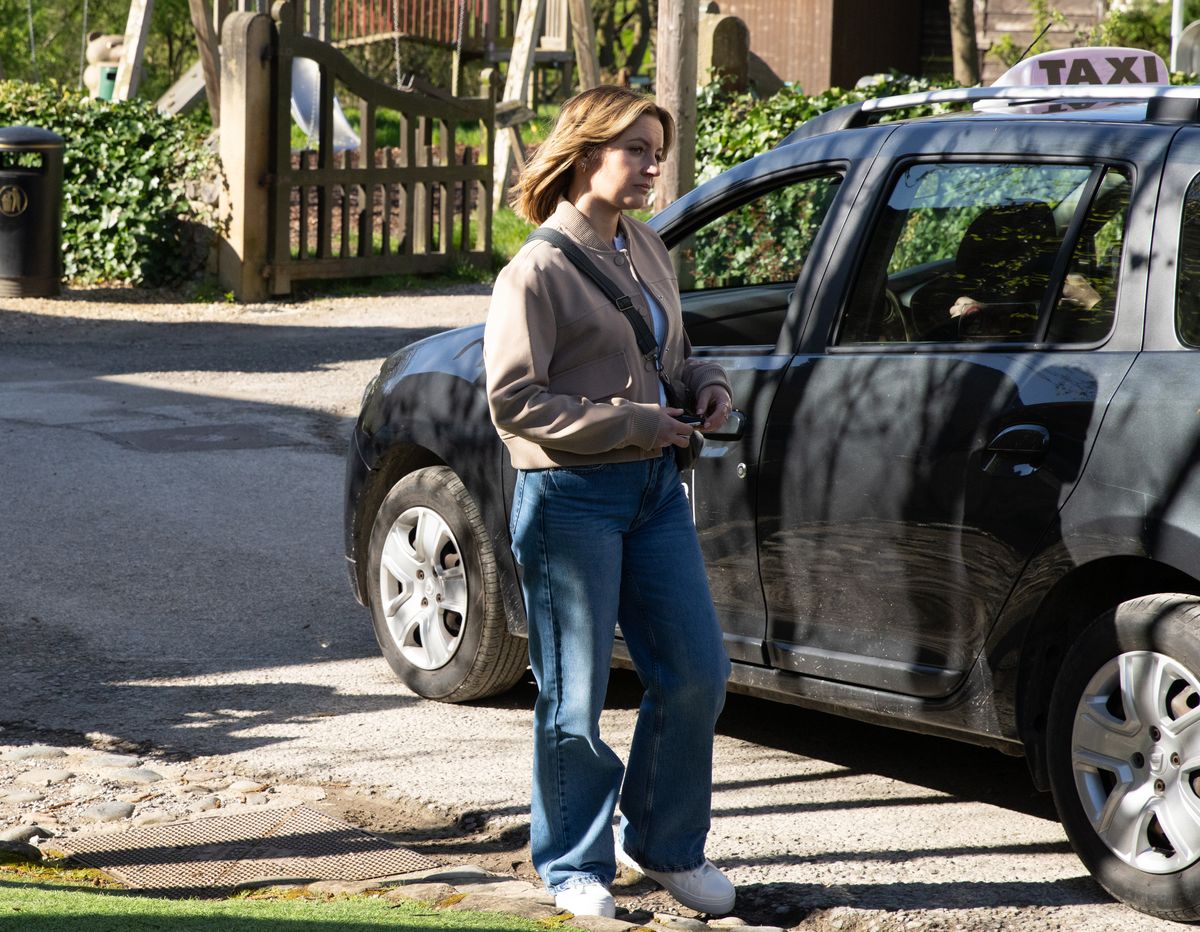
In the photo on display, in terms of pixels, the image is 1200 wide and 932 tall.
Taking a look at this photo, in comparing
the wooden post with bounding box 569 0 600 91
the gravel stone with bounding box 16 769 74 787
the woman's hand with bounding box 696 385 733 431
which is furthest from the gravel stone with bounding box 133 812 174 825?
the wooden post with bounding box 569 0 600 91

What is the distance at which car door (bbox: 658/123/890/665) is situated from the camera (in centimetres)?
477

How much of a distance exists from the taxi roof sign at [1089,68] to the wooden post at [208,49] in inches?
526

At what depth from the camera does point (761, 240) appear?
5238mm

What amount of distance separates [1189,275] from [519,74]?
15.9 meters

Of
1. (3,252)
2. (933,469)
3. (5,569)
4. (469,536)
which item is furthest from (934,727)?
(3,252)

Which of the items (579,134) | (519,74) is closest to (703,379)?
(579,134)

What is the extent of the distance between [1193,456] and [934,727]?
972mm

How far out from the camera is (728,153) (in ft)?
43.6

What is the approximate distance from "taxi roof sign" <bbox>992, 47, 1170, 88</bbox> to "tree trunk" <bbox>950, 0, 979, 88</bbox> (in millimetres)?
10883

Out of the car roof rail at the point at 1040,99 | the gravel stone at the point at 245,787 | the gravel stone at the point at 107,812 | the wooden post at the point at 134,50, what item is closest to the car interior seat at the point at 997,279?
the car roof rail at the point at 1040,99

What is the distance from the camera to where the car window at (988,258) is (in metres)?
4.27

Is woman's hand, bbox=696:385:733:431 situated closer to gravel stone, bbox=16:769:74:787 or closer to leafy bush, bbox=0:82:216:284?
gravel stone, bbox=16:769:74:787

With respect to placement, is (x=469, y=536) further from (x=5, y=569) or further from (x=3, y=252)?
(x=3, y=252)

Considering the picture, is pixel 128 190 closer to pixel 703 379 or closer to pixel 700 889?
pixel 703 379
